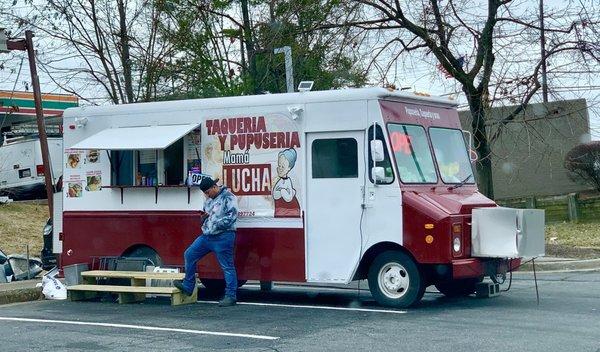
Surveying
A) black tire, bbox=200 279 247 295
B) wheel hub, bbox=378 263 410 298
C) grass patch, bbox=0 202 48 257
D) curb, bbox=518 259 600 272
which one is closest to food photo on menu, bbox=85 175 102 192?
black tire, bbox=200 279 247 295

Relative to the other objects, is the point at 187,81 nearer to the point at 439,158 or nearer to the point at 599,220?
the point at 439,158

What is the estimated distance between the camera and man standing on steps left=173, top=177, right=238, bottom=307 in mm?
12328

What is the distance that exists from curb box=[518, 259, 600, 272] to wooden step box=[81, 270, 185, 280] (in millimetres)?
6977

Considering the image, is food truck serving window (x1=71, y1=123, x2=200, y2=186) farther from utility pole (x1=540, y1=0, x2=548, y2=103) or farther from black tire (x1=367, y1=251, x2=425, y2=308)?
utility pole (x1=540, y1=0, x2=548, y2=103)

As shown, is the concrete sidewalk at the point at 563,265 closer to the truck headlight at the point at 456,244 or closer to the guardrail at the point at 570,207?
the truck headlight at the point at 456,244

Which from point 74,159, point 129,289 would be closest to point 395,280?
point 129,289

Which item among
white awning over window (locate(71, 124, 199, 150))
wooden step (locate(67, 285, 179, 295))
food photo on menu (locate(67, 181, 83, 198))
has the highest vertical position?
white awning over window (locate(71, 124, 199, 150))

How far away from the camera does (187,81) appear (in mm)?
23078

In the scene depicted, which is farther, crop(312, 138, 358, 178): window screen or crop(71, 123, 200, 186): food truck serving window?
crop(71, 123, 200, 186): food truck serving window

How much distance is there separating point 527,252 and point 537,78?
6.98 meters

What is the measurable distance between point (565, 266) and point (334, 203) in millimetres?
6713

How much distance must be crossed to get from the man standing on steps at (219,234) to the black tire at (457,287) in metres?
2.77

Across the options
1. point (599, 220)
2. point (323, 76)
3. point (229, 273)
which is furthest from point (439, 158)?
point (599, 220)

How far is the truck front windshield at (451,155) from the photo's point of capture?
12656 mm
